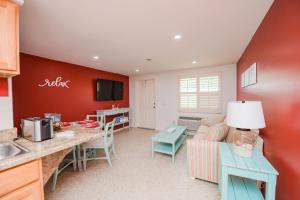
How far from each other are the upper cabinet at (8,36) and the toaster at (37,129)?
1.91ft

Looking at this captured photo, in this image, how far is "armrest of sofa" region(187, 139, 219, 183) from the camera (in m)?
2.04

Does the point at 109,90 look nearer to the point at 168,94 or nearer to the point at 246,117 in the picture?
the point at 168,94

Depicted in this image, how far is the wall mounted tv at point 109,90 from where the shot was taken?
178 inches

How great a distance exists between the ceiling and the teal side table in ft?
5.37

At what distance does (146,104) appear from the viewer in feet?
19.4

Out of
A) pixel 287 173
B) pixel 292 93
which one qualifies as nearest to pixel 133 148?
pixel 287 173

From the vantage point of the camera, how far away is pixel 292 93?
118 cm

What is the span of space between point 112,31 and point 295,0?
6.36ft

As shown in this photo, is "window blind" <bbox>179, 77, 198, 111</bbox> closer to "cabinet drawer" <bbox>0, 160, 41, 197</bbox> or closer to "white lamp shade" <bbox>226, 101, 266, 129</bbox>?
"white lamp shade" <bbox>226, 101, 266, 129</bbox>

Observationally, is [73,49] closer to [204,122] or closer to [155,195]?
[155,195]

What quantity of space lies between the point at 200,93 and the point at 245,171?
11.6ft

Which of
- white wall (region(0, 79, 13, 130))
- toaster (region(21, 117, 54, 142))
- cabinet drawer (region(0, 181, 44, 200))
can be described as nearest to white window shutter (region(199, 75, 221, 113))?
toaster (region(21, 117, 54, 142))

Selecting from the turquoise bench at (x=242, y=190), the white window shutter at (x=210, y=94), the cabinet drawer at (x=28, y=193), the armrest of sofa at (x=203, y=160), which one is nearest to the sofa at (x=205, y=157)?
the armrest of sofa at (x=203, y=160)

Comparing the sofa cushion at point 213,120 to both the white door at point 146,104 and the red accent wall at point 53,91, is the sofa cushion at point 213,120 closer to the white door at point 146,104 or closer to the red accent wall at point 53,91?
the white door at point 146,104
